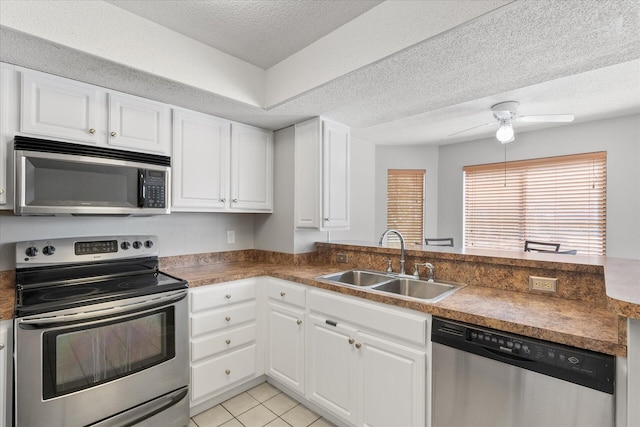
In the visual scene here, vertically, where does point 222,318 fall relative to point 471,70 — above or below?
below

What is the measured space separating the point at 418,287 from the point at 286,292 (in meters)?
0.93

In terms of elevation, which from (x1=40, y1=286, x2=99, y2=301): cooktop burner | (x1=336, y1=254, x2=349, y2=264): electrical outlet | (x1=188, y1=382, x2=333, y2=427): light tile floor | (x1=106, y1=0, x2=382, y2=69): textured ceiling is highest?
(x1=106, y1=0, x2=382, y2=69): textured ceiling

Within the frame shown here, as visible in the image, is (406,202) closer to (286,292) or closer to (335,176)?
(335,176)

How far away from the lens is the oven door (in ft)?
4.84

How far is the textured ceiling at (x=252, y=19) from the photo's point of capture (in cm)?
168

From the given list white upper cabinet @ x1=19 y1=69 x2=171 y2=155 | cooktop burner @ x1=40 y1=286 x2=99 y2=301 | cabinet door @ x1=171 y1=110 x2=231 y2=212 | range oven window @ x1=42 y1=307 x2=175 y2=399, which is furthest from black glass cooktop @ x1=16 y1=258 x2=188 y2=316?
white upper cabinet @ x1=19 y1=69 x2=171 y2=155

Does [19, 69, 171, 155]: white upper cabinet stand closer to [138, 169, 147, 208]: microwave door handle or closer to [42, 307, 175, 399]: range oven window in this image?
[138, 169, 147, 208]: microwave door handle

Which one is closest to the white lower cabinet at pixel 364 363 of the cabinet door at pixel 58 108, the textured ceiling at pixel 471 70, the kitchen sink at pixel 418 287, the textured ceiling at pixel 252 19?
the kitchen sink at pixel 418 287

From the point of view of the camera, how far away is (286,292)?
7.52 ft

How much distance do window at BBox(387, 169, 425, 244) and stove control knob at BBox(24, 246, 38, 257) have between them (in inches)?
159

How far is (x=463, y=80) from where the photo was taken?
192cm

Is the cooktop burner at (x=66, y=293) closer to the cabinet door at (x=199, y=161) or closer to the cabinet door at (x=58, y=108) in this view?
the cabinet door at (x=199, y=161)

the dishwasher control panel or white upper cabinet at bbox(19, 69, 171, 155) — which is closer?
the dishwasher control panel

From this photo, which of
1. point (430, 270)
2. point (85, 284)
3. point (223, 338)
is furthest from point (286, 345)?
point (85, 284)
